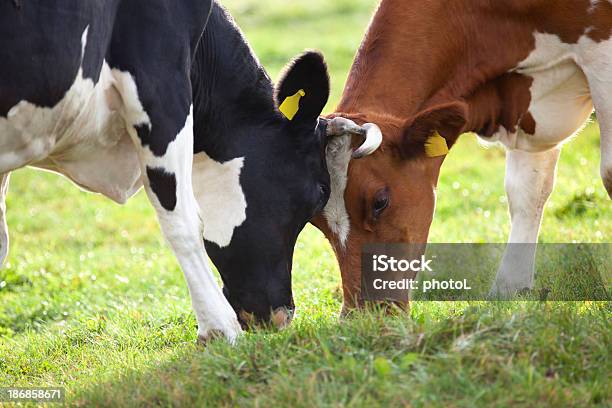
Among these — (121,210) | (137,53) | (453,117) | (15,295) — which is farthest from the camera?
(121,210)

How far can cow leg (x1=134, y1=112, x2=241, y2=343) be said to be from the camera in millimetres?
5156

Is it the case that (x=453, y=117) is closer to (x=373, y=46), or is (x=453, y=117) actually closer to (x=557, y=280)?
(x=373, y=46)

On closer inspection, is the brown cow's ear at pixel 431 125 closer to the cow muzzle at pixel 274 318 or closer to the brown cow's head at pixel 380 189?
the brown cow's head at pixel 380 189

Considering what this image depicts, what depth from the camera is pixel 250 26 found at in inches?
944

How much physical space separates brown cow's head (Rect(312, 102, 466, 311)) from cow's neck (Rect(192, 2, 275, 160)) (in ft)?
1.81

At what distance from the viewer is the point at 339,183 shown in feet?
20.1

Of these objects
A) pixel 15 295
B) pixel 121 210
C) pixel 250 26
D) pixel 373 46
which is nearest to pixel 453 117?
pixel 373 46

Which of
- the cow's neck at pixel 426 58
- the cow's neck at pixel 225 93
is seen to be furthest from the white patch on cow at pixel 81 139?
the cow's neck at pixel 426 58

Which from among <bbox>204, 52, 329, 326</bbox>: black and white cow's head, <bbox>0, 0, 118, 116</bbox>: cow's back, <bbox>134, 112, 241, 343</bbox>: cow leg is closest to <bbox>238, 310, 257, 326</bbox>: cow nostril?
<bbox>204, 52, 329, 326</bbox>: black and white cow's head

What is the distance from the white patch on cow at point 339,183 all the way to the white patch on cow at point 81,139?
3.92 feet

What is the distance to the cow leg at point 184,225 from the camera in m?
5.16

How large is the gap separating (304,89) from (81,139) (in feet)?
4.86

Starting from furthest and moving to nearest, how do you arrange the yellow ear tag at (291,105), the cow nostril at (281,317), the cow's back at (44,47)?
the yellow ear tag at (291,105)
the cow nostril at (281,317)
the cow's back at (44,47)

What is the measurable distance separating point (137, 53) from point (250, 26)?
19.3m
